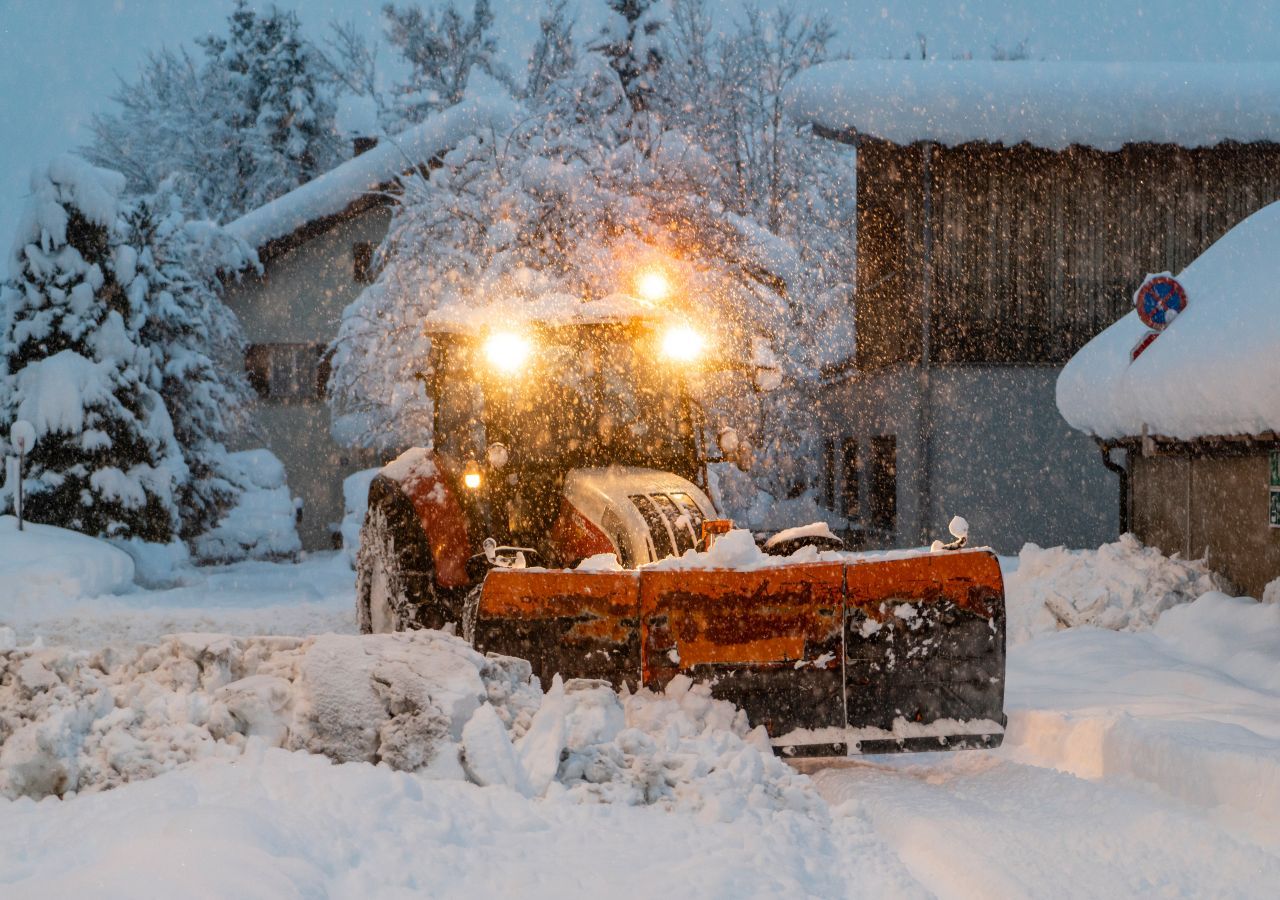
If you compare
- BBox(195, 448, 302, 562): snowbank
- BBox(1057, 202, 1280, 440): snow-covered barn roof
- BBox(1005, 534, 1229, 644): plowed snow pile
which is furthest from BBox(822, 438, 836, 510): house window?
BBox(1005, 534, 1229, 644): plowed snow pile

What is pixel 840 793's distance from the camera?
6.34 m

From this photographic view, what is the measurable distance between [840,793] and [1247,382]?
594 cm

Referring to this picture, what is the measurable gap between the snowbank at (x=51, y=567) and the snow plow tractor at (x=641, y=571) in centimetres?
828

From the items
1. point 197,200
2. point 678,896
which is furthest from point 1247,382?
point 197,200

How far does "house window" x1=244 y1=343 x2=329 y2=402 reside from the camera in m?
30.7

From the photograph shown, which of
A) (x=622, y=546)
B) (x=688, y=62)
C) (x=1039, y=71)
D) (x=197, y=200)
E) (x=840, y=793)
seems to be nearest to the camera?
(x=840, y=793)

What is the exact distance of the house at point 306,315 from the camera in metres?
29.3

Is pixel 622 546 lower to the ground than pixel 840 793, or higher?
higher

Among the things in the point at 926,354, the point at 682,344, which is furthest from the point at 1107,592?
the point at 926,354

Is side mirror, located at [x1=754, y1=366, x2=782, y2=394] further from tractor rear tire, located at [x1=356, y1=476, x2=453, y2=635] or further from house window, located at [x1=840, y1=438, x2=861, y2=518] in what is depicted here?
house window, located at [x1=840, y1=438, x2=861, y2=518]

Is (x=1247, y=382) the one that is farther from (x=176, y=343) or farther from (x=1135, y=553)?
(x=176, y=343)

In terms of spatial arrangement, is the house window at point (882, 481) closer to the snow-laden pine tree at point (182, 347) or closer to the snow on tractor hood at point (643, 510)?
the snow-laden pine tree at point (182, 347)

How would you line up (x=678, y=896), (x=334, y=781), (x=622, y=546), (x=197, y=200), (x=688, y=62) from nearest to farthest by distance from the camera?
1. (x=678, y=896)
2. (x=334, y=781)
3. (x=622, y=546)
4. (x=688, y=62)
5. (x=197, y=200)

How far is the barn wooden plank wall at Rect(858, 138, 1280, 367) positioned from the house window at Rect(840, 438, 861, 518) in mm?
4896
